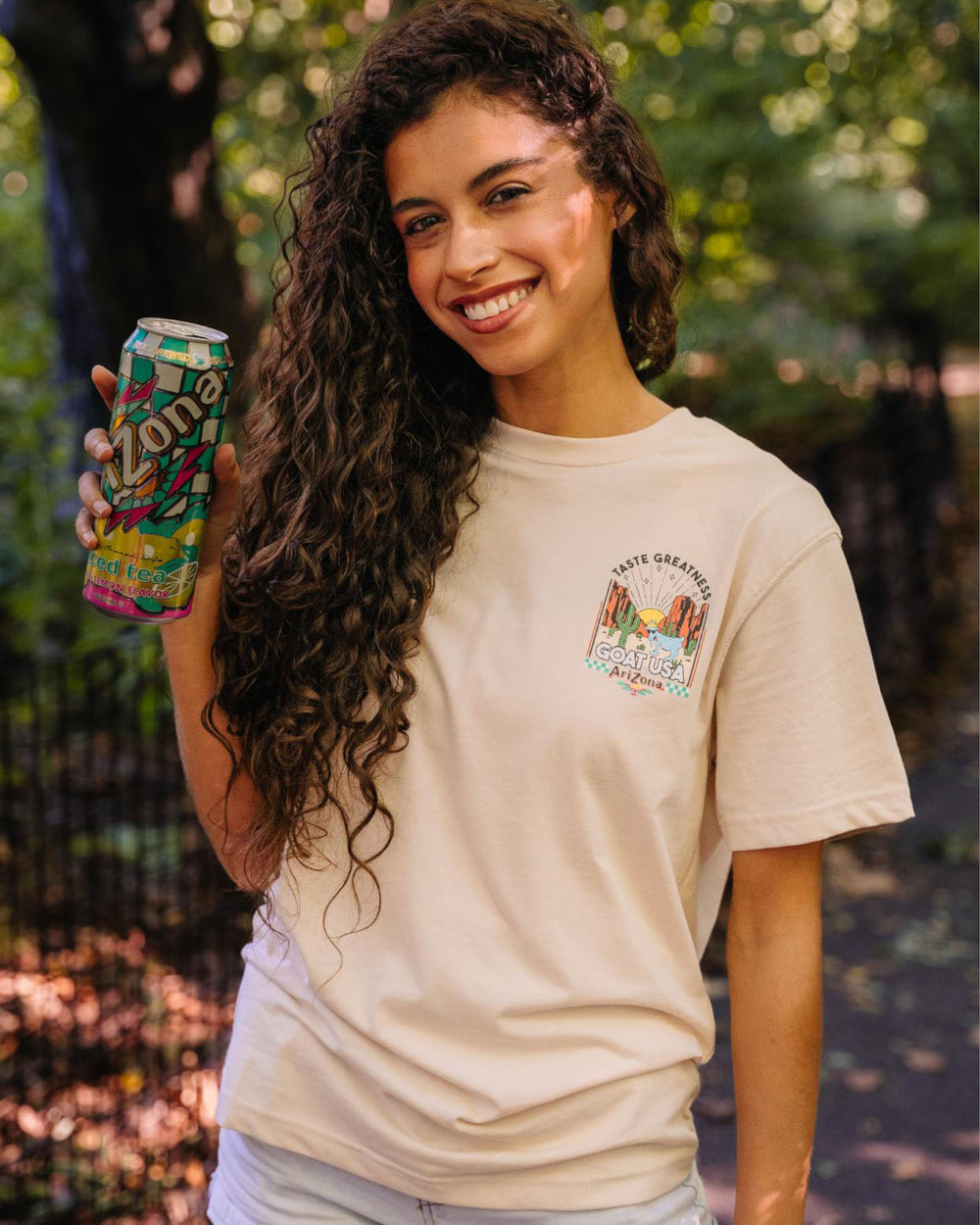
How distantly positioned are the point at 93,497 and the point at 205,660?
0.26 m

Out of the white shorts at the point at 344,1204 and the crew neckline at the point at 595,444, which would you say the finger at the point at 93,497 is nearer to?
the crew neckline at the point at 595,444

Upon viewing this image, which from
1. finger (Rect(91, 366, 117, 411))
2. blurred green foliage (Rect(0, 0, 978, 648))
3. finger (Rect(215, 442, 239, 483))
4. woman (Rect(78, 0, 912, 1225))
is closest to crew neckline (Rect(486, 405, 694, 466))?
woman (Rect(78, 0, 912, 1225))

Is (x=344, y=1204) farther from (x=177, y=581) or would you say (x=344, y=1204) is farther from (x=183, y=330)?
(x=183, y=330)

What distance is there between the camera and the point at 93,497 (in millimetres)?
1601

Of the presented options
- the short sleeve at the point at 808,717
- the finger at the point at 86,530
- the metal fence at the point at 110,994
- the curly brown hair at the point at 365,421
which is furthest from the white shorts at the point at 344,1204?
the metal fence at the point at 110,994

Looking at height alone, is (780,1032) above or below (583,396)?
below

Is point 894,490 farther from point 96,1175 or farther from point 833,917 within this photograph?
point 96,1175

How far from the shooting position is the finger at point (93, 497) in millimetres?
1590

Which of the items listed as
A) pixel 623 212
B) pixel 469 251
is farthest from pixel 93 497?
pixel 623 212

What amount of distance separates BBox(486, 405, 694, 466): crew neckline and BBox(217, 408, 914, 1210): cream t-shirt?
22 mm

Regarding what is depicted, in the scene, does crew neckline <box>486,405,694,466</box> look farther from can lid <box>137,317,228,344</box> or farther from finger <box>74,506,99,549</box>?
finger <box>74,506,99,549</box>

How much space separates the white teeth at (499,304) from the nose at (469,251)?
4cm

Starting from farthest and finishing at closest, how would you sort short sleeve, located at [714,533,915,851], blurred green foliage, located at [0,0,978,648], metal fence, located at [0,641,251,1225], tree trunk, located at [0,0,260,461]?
blurred green foliage, located at [0,0,978,648] → tree trunk, located at [0,0,260,461] → metal fence, located at [0,641,251,1225] → short sleeve, located at [714,533,915,851]

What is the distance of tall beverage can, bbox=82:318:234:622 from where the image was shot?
5.06 feet
